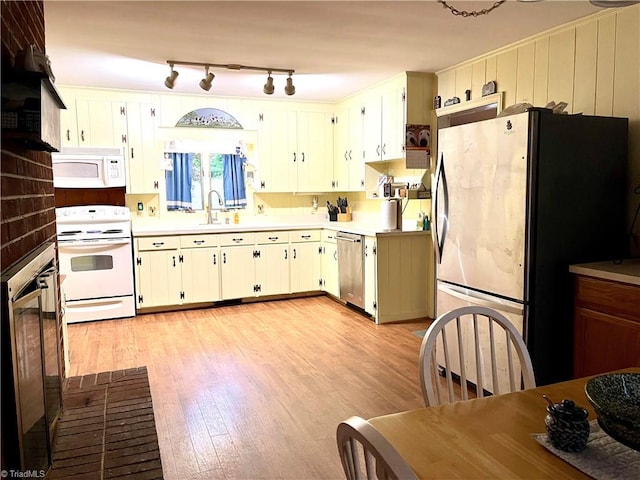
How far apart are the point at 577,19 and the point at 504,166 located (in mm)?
1234

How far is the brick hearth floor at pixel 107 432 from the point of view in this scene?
205 cm

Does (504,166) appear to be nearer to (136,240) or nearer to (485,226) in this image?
(485,226)

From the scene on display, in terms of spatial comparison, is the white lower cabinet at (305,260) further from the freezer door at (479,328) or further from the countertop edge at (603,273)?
the countertop edge at (603,273)

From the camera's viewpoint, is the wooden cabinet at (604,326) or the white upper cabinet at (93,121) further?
the white upper cabinet at (93,121)

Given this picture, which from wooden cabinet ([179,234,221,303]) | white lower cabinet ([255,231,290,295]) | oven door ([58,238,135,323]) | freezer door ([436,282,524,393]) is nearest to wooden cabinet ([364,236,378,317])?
white lower cabinet ([255,231,290,295])

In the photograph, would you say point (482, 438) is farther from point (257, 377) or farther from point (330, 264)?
point (330, 264)

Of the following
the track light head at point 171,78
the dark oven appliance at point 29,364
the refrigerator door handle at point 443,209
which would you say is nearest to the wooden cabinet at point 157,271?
the track light head at point 171,78

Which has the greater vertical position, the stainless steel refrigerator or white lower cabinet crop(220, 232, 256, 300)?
the stainless steel refrigerator

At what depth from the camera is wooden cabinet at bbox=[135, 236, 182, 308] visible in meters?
5.12

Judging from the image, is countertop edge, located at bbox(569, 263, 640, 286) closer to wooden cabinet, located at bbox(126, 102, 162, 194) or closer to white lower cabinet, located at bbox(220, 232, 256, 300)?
white lower cabinet, located at bbox(220, 232, 256, 300)

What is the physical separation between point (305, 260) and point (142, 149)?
2244 mm

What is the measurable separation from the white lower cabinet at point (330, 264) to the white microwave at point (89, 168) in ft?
7.71

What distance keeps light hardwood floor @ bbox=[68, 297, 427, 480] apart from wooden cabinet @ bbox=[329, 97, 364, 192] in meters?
1.55

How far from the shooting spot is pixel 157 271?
518 cm
